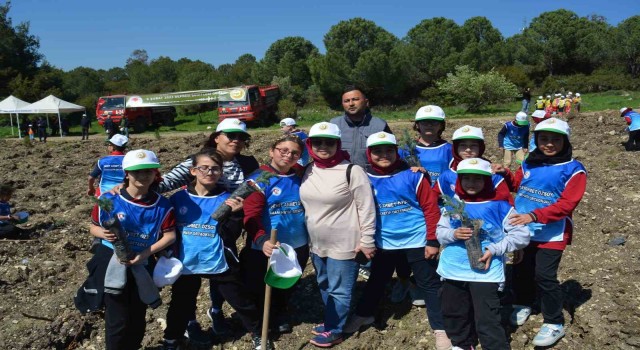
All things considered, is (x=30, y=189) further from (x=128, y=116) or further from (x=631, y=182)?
(x=128, y=116)

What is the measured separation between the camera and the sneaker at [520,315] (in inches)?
162

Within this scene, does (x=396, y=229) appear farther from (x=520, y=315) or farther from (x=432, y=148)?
(x=520, y=315)

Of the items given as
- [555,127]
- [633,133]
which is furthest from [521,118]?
[555,127]

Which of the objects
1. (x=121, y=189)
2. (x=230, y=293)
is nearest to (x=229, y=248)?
(x=230, y=293)

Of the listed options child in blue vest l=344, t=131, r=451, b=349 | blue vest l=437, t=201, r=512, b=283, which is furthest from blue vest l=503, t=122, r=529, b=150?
blue vest l=437, t=201, r=512, b=283

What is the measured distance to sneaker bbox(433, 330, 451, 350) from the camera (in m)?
3.77

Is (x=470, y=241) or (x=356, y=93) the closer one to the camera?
(x=470, y=241)

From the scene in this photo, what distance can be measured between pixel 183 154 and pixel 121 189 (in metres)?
12.3

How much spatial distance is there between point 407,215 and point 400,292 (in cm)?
127

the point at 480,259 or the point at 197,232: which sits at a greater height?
the point at 197,232

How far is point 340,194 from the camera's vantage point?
357cm

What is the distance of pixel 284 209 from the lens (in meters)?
3.79

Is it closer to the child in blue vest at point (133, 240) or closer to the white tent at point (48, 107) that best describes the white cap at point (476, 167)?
the child in blue vest at point (133, 240)

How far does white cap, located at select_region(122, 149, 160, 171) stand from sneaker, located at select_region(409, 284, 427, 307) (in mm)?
2653
